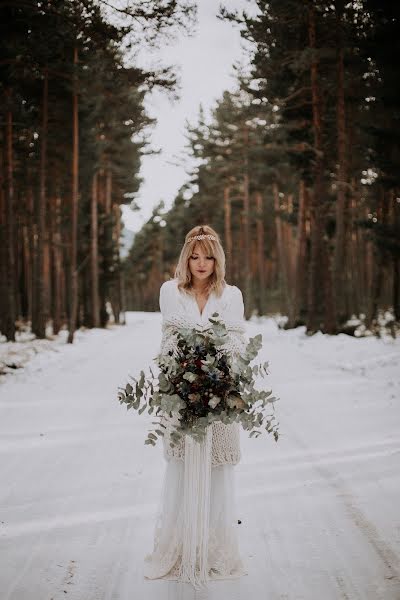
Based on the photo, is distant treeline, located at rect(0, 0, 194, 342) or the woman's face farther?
distant treeline, located at rect(0, 0, 194, 342)

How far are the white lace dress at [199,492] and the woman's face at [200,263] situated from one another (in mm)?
163

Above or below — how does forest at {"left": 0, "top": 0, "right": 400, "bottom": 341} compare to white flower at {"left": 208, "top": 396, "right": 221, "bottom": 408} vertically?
above

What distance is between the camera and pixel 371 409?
915 centimetres

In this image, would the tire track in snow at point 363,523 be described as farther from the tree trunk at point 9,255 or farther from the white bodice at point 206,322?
the tree trunk at point 9,255

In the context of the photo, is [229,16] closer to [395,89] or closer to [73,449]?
[395,89]

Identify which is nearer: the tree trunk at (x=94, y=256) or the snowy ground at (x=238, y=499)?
the snowy ground at (x=238, y=499)

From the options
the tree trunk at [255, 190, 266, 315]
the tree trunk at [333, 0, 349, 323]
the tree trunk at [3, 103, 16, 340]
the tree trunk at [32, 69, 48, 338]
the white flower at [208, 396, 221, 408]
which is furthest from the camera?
the tree trunk at [255, 190, 266, 315]

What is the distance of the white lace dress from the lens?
372cm

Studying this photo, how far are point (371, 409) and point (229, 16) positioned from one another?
15177 mm

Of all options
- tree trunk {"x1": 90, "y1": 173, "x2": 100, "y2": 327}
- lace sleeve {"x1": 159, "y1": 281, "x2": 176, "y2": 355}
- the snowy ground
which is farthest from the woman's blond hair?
tree trunk {"x1": 90, "y1": 173, "x2": 100, "y2": 327}

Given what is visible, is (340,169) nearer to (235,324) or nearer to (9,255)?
(9,255)

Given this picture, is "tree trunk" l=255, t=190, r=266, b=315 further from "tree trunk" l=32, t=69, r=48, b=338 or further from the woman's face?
the woman's face

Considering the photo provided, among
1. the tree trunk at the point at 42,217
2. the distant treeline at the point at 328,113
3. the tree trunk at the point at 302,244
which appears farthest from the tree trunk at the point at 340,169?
the tree trunk at the point at 42,217

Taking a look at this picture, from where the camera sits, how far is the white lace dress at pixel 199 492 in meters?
3.72
